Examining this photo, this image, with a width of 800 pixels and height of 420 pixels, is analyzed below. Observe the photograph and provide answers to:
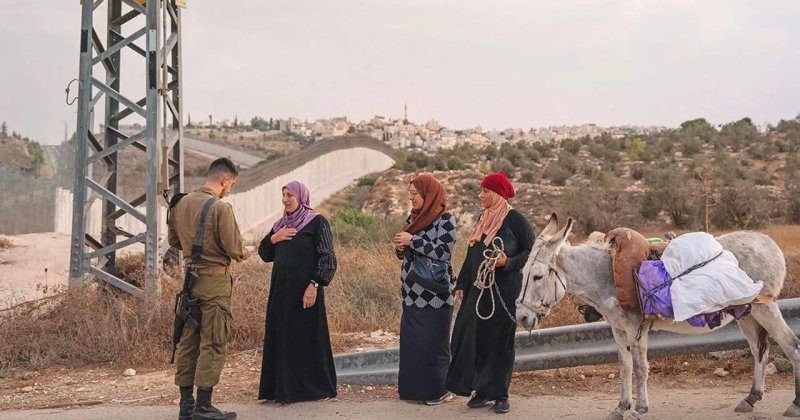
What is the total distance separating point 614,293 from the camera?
254 inches

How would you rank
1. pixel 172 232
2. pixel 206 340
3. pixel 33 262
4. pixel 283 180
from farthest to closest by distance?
pixel 283 180 < pixel 33 262 < pixel 172 232 < pixel 206 340

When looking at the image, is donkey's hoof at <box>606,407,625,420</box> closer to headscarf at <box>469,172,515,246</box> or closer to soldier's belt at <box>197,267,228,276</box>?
headscarf at <box>469,172,515,246</box>

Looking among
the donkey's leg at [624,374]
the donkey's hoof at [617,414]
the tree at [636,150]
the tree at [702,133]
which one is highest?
the tree at [702,133]

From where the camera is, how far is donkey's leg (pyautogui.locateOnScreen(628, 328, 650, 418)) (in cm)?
621

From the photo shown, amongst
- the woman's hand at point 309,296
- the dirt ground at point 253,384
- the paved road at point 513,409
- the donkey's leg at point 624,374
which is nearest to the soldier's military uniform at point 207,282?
the paved road at point 513,409

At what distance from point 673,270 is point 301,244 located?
319 centimetres

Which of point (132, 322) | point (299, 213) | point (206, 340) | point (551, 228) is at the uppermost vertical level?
point (299, 213)

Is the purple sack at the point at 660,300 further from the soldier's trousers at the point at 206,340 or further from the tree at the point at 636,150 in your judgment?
the tree at the point at 636,150

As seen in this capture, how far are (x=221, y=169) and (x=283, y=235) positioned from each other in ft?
2.83

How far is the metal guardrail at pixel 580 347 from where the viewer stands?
7.43 m

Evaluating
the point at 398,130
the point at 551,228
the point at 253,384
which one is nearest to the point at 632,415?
the point at 551,228

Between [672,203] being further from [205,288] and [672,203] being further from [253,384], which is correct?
[205,288]

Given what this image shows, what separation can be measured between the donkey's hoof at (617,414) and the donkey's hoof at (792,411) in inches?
51.9

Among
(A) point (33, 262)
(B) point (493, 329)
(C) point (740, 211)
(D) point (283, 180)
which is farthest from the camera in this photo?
(D) point (283, 180)
